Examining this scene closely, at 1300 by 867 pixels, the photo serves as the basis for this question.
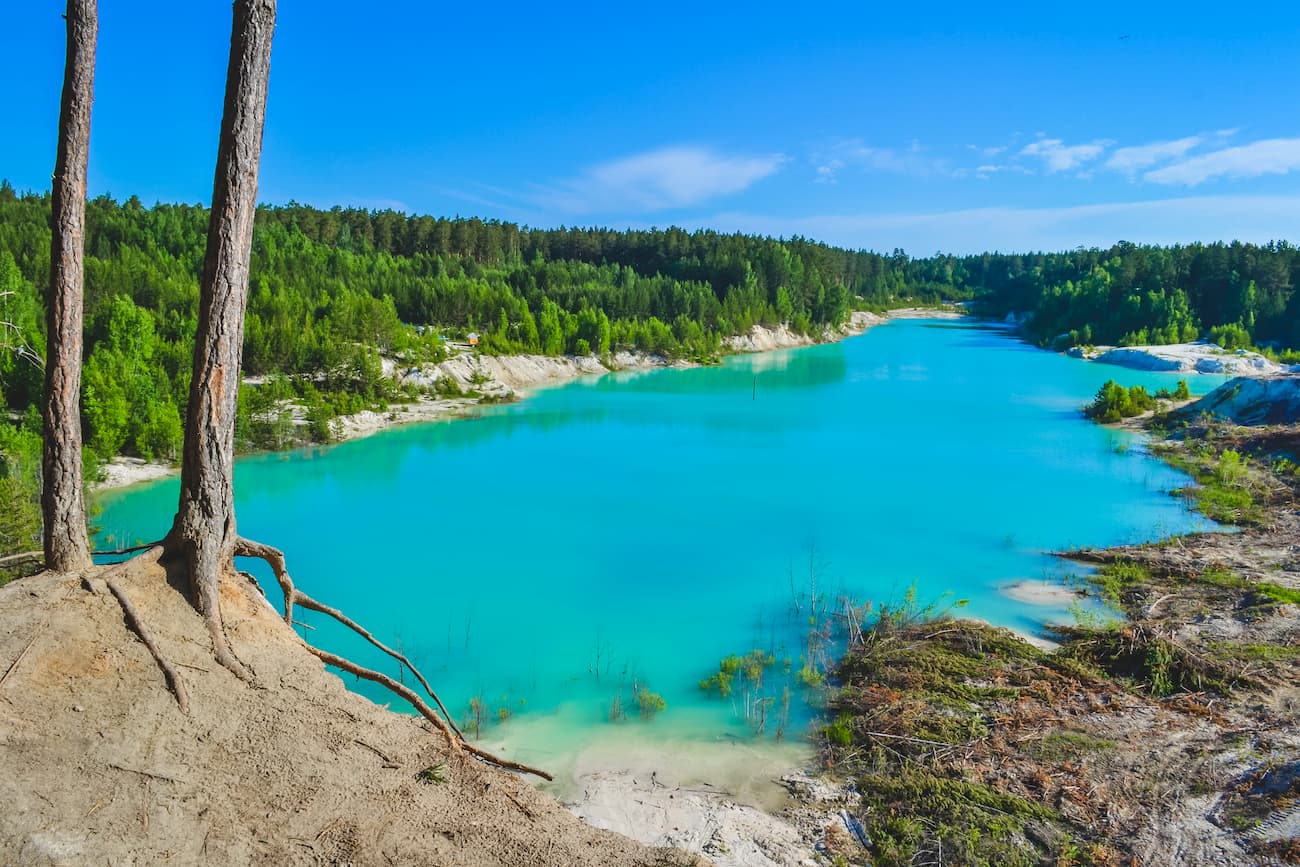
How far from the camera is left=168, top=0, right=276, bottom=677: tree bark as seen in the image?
5.04m

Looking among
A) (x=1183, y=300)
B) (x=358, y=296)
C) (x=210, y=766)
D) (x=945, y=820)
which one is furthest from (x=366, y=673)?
(x=1183, y=300)

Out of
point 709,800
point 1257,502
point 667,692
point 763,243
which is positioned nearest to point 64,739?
point 709,800

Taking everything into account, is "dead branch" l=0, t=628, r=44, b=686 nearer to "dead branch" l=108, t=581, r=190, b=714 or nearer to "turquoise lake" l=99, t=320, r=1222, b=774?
"dead branch" l=108, t=581, r=190, b=714

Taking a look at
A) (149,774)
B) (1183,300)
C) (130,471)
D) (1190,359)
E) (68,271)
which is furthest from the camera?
(1183,300)

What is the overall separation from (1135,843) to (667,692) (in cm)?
548

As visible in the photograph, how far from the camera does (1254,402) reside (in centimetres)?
3034

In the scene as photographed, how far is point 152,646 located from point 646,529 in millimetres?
14692

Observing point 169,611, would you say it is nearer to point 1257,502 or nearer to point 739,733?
point 739,733

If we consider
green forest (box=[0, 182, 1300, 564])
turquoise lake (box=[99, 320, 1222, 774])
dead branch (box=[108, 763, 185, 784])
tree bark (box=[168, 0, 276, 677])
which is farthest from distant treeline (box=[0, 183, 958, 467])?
turquoise lake (box=[99, 320, 1222, 774])

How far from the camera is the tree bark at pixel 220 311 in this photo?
5039 millimetres

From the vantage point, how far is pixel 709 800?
25.6 ft

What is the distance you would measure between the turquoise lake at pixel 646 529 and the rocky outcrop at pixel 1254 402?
3.76 m

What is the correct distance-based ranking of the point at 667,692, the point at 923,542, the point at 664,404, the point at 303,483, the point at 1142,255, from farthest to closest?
the point at 1142,255, the point at 664,404, the point at 303,483, the point at 923,542, the point at 667,692

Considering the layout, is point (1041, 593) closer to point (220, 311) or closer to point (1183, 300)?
point (220, 311)
